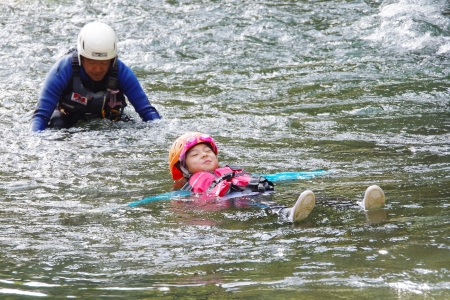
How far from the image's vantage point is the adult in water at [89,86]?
8.12m

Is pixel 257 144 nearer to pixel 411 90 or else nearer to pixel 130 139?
pixel 130 139

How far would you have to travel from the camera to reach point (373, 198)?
488 cm

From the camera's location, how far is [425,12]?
46.1 ft

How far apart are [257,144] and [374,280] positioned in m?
4.33

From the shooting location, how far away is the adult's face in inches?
322

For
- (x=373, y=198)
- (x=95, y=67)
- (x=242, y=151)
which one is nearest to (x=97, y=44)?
(x=95, y=67)

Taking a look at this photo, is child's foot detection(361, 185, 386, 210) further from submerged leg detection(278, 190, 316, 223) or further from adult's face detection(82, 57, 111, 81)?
adult's face detection(82, 57, 111, 81)

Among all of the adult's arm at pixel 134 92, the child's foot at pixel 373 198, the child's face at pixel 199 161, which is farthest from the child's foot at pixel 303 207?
the adult's arm at pixel 134 92

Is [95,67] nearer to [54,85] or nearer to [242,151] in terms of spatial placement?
[54,85]

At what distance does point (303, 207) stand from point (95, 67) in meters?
4.29

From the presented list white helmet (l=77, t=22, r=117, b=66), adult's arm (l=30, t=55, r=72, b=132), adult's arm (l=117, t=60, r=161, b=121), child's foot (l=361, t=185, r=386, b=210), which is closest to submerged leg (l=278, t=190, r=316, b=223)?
child's foot (l=361, t=185, r=386, b=210)

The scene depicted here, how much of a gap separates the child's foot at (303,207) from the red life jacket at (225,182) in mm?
922

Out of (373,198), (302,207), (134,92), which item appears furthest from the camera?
(134,92)

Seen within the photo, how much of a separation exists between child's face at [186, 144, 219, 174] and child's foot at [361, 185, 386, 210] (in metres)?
1.69
